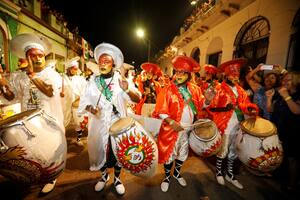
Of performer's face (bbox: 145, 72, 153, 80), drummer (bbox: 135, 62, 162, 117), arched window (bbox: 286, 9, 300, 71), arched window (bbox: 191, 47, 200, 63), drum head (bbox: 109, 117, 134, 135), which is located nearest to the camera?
drum head (bbox: 109, 117, 134, 135)

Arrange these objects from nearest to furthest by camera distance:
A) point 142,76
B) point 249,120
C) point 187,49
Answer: point 249,120 < point 142,76 < point 187,49

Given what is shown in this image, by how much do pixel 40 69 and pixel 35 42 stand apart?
1.34 feet

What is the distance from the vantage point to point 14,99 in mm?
2570

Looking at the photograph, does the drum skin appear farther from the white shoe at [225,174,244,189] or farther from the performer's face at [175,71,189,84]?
the performer's face at [175,71,189,84]

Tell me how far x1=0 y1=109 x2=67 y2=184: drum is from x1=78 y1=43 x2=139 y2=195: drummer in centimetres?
56

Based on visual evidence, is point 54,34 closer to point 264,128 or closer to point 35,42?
point 35,42

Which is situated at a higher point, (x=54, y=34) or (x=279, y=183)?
(x=54, y=34)

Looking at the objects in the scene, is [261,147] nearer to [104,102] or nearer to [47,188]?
[104,102]

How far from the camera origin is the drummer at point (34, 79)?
8.16 ft

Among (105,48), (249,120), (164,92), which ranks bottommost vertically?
(249,120)

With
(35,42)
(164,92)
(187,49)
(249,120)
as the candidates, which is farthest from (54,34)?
(249,120)

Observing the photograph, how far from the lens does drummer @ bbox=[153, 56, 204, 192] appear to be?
2566 millimetres

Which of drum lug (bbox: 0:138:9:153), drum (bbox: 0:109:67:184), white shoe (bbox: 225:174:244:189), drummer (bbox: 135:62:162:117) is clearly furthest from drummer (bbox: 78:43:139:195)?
drummer (bbox: 135:62:162:117)

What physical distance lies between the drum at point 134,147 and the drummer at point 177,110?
493mm
